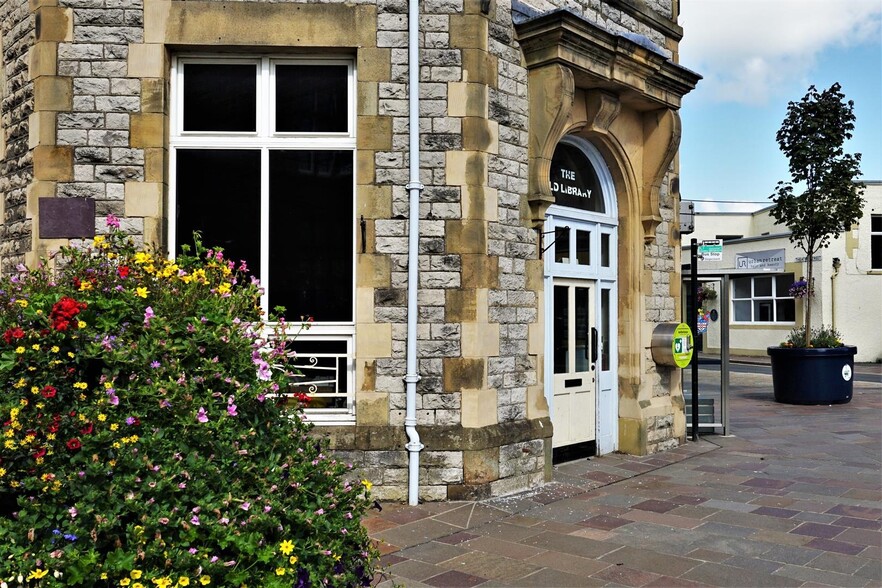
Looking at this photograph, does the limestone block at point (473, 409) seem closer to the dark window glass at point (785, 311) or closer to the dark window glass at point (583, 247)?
the dark window glass at point (583, 247)

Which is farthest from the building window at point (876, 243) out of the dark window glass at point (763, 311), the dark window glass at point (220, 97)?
the dark window glass at point (220, 97)

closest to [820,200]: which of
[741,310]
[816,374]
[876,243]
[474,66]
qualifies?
[816,374]

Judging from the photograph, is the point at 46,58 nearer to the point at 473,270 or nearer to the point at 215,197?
the point at 215,197

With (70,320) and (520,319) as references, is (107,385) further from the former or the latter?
(520,319)

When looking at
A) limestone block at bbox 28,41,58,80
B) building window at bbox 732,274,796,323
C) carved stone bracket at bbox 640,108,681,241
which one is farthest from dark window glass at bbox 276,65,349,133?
building window at bbox 732,274,796,323

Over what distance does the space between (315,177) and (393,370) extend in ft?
6.18

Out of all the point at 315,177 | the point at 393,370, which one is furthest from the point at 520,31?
the point at 393,370

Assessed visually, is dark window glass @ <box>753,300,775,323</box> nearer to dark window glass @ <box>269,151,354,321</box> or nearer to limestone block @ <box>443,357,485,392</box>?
limestone block @ <box>443,357,485,392</box>

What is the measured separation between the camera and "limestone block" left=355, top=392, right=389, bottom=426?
7.09 meters

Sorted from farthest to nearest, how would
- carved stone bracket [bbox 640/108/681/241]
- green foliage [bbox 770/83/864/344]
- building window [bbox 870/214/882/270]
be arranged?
building window [bbox 870/214/882/270] < green foliage [bbox 770/83/864/344] < carved stone bracket [bbox 640/108/681/241]

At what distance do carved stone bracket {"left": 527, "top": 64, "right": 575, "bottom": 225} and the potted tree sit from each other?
8.80 metres

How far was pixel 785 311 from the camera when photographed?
29891 mm

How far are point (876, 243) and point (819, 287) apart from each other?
118 inches

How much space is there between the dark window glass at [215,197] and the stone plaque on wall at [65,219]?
2.47ft
